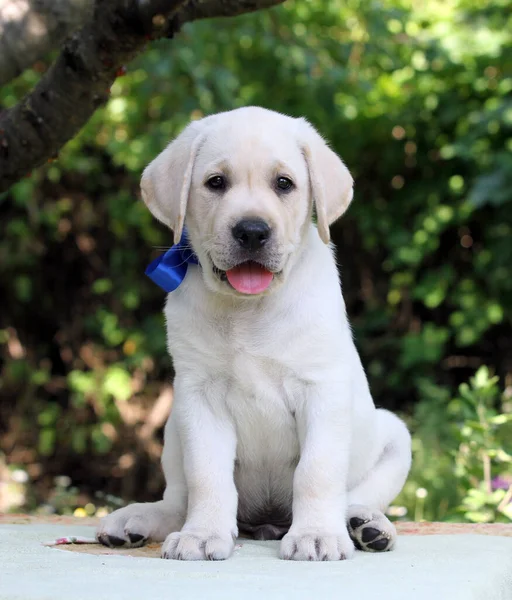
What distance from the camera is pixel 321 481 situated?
10.4ft

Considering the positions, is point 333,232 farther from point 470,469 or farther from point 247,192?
point 247,192

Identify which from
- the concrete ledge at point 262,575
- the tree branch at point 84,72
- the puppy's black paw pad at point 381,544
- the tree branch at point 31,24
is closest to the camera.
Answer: the concrete ledge at point 262,575

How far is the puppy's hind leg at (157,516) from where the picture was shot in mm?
3471

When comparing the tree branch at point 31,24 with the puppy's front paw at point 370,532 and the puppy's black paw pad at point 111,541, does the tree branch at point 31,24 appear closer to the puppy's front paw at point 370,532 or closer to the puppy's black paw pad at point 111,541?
the puppy's black paw pad at point 111,541

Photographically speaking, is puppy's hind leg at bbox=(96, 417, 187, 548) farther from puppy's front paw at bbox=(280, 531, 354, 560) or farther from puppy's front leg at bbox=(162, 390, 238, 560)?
puppy's front paw at bbox=(280, 531, 354, 560)

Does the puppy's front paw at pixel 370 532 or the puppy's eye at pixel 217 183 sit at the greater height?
the puppy's eye at pixel 217 183

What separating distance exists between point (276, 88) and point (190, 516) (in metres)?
5.32

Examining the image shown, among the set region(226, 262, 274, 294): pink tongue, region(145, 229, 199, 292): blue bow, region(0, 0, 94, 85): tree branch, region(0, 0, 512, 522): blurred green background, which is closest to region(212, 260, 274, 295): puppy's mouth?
region(226, 262, 274, 294): pink tongue

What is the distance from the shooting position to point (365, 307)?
27.7 feet

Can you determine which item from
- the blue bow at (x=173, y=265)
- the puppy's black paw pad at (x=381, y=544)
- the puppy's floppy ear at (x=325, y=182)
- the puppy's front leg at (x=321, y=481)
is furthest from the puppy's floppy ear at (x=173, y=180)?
the puppy's black paw pad at (x=381, y=544)

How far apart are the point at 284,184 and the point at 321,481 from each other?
1.03 metres

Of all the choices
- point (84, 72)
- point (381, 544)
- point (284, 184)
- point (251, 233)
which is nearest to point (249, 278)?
point (251, 233)

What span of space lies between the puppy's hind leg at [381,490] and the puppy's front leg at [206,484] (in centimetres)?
45

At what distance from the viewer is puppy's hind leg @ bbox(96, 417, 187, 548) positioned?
11.4ft
